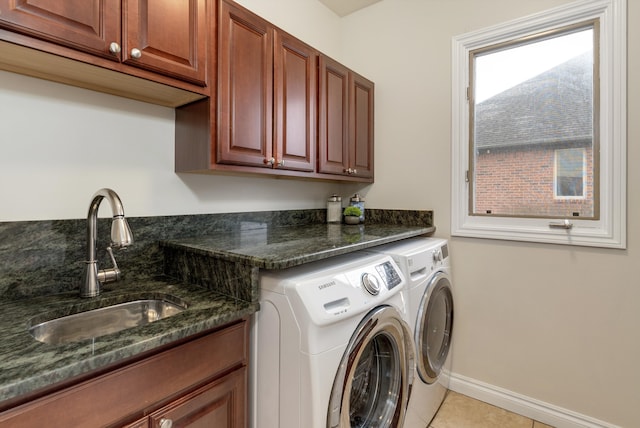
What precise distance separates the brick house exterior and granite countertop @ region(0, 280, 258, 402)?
1723 millimetres

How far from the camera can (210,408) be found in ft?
3.42

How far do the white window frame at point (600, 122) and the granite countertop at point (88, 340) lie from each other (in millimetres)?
1679

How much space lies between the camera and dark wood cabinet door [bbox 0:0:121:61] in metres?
0.91

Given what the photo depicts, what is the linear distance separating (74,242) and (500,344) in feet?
7.68

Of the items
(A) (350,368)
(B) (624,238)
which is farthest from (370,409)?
(B) (624,238)

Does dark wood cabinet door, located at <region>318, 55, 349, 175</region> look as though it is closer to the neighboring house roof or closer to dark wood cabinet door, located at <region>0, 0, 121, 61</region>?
the neighboring house roof

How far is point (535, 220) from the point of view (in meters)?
1.92

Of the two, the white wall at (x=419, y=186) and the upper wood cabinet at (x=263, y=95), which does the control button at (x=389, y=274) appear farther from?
the white wall at (x=419, y=186)

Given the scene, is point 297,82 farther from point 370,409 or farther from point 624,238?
point 624,238

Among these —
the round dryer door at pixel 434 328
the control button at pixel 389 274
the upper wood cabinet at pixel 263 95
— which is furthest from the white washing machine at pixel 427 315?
the upper wood cabinet at pixel 263 95

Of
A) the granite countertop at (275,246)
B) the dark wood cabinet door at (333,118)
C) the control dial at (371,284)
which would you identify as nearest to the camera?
the granite countertop at (275,246)

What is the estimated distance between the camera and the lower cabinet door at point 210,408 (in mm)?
914

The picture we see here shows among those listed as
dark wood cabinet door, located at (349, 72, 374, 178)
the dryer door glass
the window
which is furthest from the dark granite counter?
the window

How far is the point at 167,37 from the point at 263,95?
0.50 m
